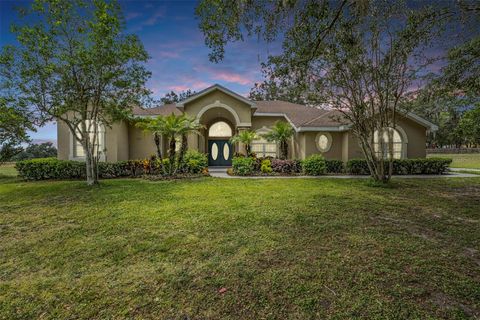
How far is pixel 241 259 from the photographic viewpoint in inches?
154

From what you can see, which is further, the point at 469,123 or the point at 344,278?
the point at 469,123

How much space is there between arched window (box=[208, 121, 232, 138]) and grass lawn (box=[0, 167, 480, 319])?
13535mm

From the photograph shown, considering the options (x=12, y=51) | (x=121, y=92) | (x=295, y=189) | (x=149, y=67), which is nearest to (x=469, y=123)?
(x=295, y=189)

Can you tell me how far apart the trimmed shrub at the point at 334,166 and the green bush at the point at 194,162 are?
25.9 feet

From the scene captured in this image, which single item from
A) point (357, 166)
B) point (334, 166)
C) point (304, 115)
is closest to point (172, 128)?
point (334, 166)

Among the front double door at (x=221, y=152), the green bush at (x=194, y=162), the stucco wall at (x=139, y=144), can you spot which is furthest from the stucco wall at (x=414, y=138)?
the stucco wall at (x=139, y=144)

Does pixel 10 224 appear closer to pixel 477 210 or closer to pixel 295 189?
pixel 295 189

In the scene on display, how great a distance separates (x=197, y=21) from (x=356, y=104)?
25.6 ft

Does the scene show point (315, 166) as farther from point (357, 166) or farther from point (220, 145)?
point (220, 145)

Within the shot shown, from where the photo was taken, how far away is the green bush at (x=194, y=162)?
14.5m

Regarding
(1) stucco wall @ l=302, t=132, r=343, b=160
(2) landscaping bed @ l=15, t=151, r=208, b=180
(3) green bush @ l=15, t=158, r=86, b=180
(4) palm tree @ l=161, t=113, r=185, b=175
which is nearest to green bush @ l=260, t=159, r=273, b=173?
(1) stucco wall @ l=302, t=132, r=343, b=160

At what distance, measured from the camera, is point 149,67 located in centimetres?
1120

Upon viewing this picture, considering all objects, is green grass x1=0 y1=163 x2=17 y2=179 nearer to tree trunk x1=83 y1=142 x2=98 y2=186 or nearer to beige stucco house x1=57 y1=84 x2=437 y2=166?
beige stucco house x1=57 y1=84 x2=437 y2=166

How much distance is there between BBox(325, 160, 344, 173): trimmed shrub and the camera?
15.4m
